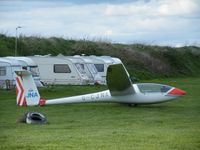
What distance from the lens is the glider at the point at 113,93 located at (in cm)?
2391

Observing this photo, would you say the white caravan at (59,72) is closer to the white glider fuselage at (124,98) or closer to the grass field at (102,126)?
the grass field at (102,126)

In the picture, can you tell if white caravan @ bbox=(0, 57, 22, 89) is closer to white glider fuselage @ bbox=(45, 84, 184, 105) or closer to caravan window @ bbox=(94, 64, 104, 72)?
caravan window @ bbox=(94, 64, 104, 72)

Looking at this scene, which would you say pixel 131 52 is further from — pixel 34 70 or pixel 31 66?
pixel 31 66

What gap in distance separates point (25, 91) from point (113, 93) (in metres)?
3.74

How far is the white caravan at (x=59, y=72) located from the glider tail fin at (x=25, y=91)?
12676 millimetres

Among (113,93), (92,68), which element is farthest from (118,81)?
(92,68)

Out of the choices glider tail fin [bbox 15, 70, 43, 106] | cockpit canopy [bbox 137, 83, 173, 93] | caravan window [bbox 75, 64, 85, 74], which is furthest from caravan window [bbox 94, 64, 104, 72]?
glider tail fin [bbox 15, 70, 43, 106]

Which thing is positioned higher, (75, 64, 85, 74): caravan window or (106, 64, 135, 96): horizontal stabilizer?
(106, 64, 135, 96): horizontal stabilizer

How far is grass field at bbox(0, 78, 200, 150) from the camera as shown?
32.9 feet

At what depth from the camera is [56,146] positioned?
9.63 metres

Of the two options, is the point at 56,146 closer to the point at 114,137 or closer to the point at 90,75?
the point at 114,137

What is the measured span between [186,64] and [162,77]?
835 cm

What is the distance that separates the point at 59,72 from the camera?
3753 cm

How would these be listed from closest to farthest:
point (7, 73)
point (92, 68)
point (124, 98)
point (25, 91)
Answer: point (25, 91)
point (124, 98)
point (7, 73)
point (92, 68)
